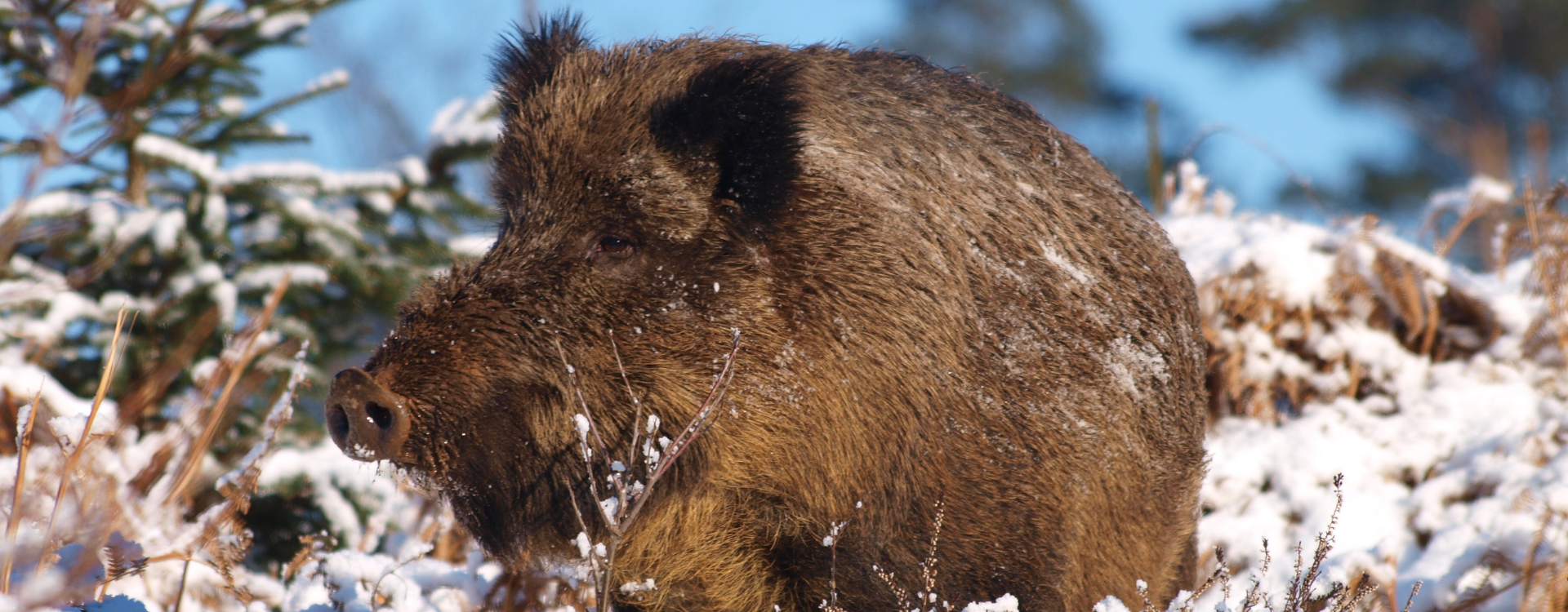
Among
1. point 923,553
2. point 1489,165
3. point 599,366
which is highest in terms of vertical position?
point 599,366

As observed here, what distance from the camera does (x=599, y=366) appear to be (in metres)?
2.58

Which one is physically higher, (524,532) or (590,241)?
(590,241)

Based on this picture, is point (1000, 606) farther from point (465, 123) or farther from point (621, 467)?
point (465, 123)

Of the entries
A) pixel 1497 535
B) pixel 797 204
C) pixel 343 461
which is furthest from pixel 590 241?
pixel 1497 535

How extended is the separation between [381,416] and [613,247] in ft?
2.08

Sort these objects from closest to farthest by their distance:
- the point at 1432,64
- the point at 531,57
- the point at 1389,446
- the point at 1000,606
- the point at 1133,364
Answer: the point at 1000,606
the point at 1133,364
the point at 531,57
the point at 1389,446
the point at 1432,64

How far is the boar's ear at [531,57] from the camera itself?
3080 mm

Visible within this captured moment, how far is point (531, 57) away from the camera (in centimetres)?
312

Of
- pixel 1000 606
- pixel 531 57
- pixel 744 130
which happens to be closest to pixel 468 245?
pixel 531 57

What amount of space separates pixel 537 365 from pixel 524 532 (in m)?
0.39

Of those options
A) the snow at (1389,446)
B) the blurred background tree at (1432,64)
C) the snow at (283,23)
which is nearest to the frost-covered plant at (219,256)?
the snow at (283,23)

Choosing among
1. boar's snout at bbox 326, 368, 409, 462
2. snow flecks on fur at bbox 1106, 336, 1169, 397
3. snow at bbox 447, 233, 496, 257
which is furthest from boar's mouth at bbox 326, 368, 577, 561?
snow at bbox 447, 233, 496, 257

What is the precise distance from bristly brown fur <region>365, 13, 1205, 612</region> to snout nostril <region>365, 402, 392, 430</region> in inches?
2.1

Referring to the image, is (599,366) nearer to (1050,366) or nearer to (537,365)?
(537,365)
